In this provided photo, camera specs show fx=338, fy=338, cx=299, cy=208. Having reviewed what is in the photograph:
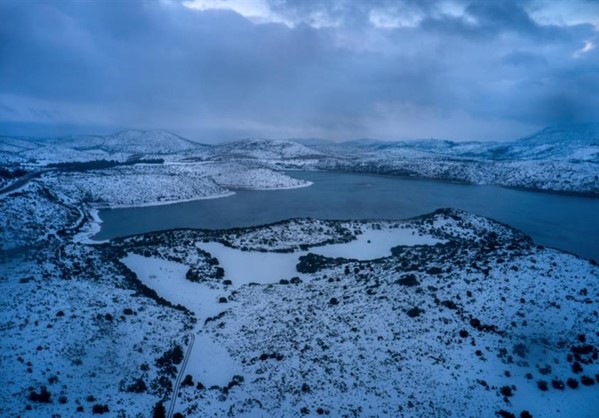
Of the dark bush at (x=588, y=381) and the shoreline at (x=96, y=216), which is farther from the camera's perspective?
the shoreline at (x=96, y=216)

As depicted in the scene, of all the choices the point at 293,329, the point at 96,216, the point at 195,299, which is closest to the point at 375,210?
the point at 195,299

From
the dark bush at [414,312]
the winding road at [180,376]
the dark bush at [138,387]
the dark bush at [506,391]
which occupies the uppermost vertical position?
the dark bush at [414,312]

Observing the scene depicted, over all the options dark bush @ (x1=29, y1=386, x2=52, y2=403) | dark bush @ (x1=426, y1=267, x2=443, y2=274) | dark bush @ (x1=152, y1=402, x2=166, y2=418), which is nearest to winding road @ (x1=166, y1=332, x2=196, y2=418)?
dark bush @ (x1=152, y1=402, x2=166, y2=418)

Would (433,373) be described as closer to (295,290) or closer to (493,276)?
(493,276)

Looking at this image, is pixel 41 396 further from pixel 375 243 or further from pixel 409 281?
pixel 375 243

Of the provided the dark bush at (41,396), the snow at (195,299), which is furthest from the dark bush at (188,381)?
the dark bush at (41,396)

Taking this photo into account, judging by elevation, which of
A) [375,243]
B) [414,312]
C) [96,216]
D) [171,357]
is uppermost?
[375,243]

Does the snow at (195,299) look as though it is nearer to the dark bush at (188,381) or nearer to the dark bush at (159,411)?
the dark bush at (188,381)

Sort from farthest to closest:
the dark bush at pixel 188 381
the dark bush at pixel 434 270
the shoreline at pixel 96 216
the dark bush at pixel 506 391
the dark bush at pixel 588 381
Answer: the shoreline at pixel 96 216 → the dark bush at pixel 434 270 → the dark bush at pixel 188 381 → the dark bush at pixel 588 381 → the dark bush at pixel 506 391
